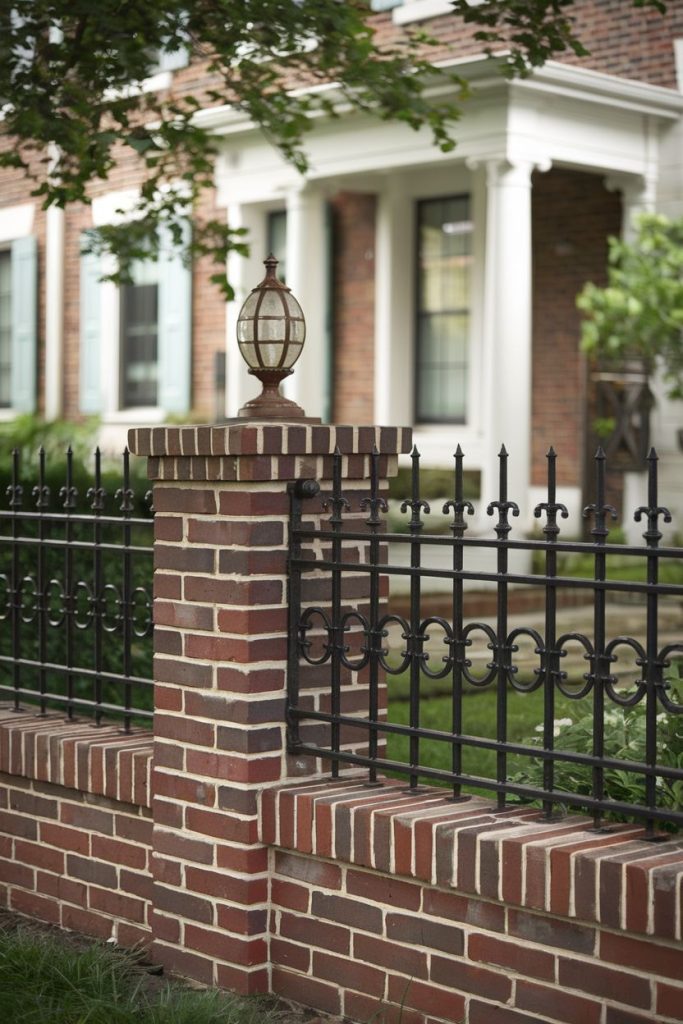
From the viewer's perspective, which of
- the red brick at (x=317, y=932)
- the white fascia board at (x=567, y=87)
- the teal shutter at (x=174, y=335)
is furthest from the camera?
the teal shutter at (x=174, y=335)

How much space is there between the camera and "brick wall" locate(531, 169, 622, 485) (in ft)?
44.5

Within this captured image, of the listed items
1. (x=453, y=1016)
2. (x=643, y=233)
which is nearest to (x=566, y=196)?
(x=643, y=233)

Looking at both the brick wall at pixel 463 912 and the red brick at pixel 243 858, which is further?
the red brick at pixel 243 858

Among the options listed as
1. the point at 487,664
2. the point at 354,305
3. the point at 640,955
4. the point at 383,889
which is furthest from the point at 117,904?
the point at 354,305

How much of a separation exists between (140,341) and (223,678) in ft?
41.6

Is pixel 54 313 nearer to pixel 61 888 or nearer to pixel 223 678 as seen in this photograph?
pixel 61 888

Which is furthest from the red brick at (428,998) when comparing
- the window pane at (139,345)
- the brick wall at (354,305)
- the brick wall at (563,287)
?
the window pane at (139,345)

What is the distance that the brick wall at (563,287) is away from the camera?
13.6 meters

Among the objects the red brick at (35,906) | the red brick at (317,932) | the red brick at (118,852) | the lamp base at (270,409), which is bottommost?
the red brick at (35,906)

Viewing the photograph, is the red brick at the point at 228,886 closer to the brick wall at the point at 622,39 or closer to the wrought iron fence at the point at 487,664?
the wrought iron fence at the point at 487,664

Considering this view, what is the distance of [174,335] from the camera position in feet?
51.1

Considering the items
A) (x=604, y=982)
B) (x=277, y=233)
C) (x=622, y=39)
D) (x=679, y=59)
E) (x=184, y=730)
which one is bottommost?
(x=604, y=982)

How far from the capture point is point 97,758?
4473 millimetres

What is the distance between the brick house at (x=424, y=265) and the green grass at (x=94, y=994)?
26.0 ft
